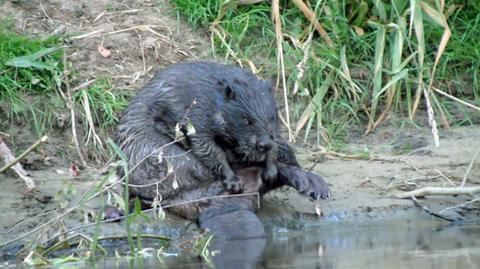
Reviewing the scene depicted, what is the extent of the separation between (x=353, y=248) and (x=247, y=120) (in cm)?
94

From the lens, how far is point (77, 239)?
682 centimetres

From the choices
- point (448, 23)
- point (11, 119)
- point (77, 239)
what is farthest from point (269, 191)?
point (448, 23)

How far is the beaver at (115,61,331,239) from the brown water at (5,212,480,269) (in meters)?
0.26

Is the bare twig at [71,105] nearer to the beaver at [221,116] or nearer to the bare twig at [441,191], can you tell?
the beaver at [221,116]

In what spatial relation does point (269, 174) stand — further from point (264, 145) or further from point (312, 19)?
point (312, 19)

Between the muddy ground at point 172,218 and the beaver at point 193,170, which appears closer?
the beaver at point 193,170

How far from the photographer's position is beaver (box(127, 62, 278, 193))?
7.10 meters

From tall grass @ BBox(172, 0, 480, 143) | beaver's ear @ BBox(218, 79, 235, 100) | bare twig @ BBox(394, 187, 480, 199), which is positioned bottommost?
bare twig @ BBox(394, 187, 480, 199)

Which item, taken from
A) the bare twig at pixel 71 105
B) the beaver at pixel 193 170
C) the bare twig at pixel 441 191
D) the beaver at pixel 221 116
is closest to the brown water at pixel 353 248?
the bare twig at pixel 441 191

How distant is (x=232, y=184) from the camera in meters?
7.17

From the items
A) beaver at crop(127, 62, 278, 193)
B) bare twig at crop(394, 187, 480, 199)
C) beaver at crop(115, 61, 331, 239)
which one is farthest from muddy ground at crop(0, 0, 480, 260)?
beaver at crop(127, 62, 278, 193)

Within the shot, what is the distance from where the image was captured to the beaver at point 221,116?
7098mm

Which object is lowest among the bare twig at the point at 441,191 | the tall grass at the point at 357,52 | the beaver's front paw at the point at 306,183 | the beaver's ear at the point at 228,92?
the bare twig at the point at 441,191

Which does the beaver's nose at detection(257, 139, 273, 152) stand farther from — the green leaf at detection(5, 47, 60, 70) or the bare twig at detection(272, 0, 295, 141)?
the green leaf at detection(5, 47, 60, 70)
